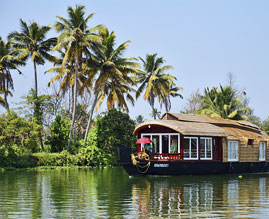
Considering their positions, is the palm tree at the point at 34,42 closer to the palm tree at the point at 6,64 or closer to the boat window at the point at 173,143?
the palm tree at the point at 6,64

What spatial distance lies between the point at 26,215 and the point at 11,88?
36.1 metres

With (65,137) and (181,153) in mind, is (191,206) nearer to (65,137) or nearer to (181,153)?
(181,153)

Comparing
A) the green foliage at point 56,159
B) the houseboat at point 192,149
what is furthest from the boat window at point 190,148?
the green foliage at point 56,159

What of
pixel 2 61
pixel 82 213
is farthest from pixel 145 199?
pixel 2 61

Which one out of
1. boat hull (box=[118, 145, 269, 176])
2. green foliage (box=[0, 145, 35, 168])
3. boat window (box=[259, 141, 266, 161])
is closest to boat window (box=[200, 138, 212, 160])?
boat hull (box=[118, 145, 269, 176])

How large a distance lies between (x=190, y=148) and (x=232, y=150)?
12.4 feet

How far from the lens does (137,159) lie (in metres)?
25.0

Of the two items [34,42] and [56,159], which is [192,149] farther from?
[34,42]

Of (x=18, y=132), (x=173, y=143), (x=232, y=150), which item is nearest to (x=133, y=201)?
(x=173, y=143)

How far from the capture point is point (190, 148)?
26797 mm

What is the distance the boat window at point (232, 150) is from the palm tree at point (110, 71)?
1327cm

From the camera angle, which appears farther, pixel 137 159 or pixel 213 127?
pixel 213 127

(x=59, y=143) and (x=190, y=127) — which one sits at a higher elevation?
(x=190, y=127)

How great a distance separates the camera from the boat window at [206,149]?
→ 27562mm
